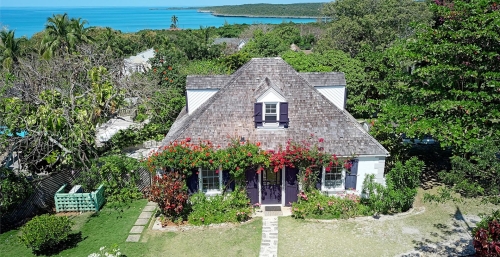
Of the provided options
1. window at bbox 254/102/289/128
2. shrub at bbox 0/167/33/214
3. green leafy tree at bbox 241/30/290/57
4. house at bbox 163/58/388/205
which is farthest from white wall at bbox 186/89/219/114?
green leafy tree at bbox 241/30/290/57

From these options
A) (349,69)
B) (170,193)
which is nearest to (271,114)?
(170,193)

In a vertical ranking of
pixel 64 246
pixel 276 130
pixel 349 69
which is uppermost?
pixel 349 69

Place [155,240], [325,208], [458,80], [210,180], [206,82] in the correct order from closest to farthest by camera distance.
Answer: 1. [155,240]
2. [325,208]
3. [210,180]
4. [458,80]
5. [206,82]

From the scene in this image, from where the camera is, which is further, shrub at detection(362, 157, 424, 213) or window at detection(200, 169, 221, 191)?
window at detection(200, 169, 221, 191)

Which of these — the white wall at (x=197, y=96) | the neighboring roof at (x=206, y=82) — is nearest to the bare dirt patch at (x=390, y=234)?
the white wall at (x=197, y=96)

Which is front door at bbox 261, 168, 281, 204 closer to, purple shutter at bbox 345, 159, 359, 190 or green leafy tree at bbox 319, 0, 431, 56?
purple shutter at bbox 345, 159, 359, 190

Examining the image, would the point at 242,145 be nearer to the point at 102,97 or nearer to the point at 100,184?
the point at 100,184

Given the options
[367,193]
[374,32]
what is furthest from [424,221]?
[374,32]

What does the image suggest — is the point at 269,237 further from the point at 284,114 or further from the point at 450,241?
the point at 450,241
